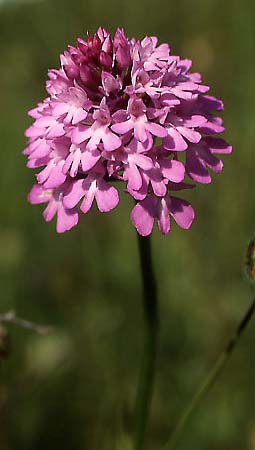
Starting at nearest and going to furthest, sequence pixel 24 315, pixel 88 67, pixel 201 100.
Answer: pixel 88 67, pixel 201 100, pixel 24 315

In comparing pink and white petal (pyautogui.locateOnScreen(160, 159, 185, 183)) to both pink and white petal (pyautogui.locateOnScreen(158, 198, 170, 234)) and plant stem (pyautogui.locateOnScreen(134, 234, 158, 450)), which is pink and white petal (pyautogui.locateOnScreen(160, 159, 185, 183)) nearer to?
pink and white petal (pyautogui.locateOnScreen(158, 198, 170, 234))

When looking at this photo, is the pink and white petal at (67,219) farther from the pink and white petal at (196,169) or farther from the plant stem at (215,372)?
the plant stem at (215,372)

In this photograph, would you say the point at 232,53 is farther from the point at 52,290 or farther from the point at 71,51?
the point at 71,51

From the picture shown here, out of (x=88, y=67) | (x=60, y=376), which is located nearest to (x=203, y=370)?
(x=60, y=376)

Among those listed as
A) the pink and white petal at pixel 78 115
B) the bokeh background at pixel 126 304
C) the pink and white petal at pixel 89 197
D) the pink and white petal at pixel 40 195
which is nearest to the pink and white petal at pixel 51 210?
the pink and white petal at pixel 40 195

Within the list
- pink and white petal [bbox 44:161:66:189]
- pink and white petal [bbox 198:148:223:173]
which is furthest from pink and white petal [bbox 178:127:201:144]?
pink and white petal [bbox 44:161:66:189]
